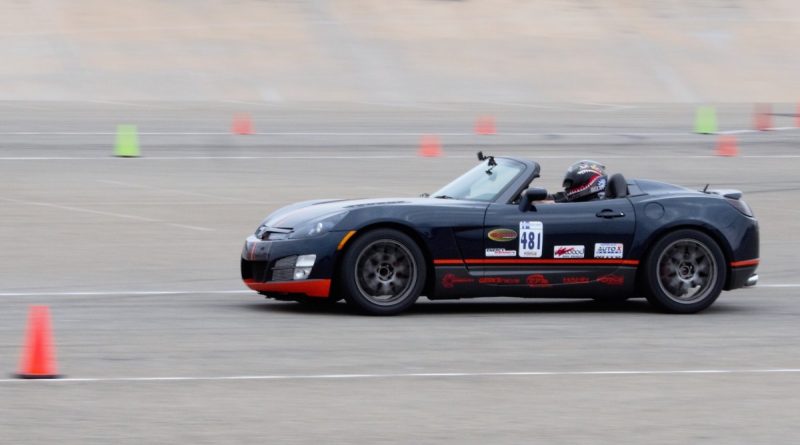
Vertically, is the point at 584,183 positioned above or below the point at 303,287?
above

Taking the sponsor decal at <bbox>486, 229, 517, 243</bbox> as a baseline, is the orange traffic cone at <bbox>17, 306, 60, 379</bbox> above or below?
below

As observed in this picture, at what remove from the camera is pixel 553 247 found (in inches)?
431

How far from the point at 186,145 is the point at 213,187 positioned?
579 cm

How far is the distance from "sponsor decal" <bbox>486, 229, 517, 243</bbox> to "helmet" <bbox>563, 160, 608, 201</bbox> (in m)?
0.73

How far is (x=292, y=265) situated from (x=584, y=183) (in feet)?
8.00

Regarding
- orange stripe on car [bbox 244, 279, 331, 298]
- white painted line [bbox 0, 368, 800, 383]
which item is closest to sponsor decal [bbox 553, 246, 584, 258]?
orange stripe on car [bbox 244, 279, 331, 298]

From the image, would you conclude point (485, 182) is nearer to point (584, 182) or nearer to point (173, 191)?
point (584, 182)

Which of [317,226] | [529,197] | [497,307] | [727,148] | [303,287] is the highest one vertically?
[727,148]

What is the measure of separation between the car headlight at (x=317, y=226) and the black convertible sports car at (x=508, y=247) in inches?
0.4

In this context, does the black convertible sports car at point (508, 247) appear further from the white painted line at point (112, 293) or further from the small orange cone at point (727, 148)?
the small orange cone at point (727, 148)

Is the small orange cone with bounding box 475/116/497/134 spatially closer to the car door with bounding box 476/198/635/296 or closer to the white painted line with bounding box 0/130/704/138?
the white painted line with bounding box 0/130/704/138

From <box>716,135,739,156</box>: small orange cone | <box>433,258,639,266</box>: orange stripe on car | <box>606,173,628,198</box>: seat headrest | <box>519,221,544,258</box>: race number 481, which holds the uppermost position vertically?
<box>716,135,739,156</box>: small orange cone

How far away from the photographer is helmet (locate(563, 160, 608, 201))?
11.3 meters

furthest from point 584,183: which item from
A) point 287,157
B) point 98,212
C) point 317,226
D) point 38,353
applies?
point 287,157
